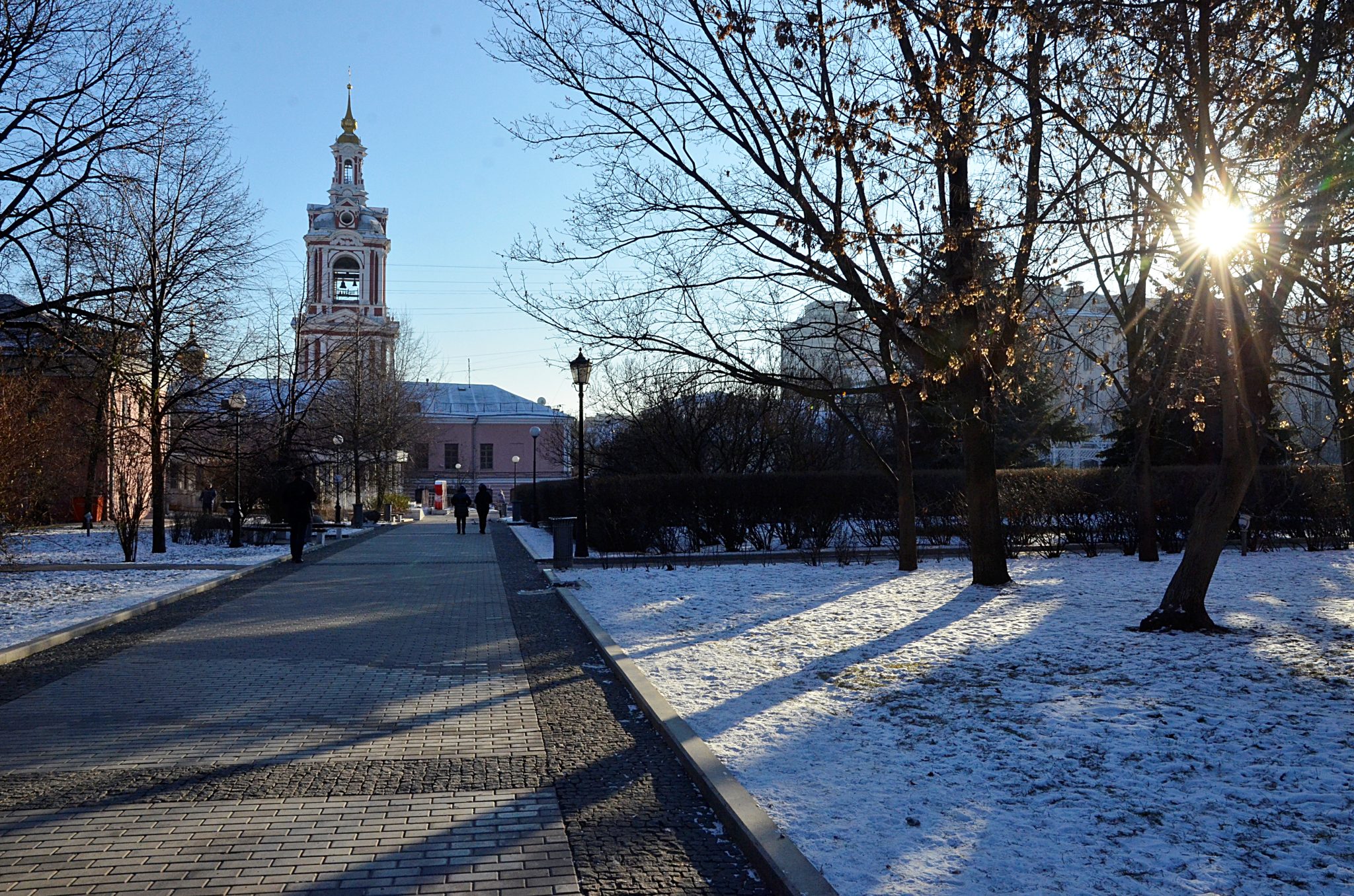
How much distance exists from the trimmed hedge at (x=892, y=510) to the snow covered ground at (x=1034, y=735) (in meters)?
7.68

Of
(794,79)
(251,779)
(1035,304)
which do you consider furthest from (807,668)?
(794,79)

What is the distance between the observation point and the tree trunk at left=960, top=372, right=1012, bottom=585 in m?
14.4

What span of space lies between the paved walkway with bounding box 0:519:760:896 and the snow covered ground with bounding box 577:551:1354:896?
97 centimetres

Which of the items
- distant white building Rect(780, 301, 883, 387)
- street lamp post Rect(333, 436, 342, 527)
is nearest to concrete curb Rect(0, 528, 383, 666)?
distant white building Rect(780, 301, 883, 387)

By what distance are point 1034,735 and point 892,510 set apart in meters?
15.0

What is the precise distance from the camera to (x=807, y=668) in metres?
8.69

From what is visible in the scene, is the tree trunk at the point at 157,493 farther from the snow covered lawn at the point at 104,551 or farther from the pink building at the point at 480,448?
the pink building at the point at 480,448

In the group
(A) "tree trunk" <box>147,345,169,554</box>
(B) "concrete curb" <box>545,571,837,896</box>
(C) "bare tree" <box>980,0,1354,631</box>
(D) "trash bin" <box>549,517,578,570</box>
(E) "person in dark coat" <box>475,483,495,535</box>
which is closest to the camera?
(B) "concrete curb" <box>545,571,837,896</box>

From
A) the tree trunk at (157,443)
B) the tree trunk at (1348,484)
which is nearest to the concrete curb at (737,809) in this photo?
the tree trunk at (1348,484)

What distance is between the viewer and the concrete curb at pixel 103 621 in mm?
9898

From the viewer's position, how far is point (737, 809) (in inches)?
193

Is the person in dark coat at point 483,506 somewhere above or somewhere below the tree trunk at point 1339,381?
below

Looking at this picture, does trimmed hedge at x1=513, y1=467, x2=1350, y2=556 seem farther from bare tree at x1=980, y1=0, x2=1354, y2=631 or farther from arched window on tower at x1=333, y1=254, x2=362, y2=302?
arched window on tower at x1=333, y1=254, x2=362, y2=302

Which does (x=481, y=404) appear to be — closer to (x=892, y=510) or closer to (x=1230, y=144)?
(x=892, y=510)
